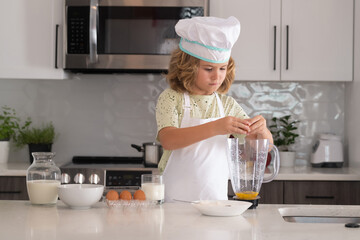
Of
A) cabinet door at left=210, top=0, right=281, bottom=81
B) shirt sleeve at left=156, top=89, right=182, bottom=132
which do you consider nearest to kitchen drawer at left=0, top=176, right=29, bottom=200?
shirt sleeve at left=156, top=89, right=182, bottom=132

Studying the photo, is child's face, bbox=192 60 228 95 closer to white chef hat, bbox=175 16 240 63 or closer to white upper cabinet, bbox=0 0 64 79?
white chef hat, bbox=175 16 240 63

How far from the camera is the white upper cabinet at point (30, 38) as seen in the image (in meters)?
3.49

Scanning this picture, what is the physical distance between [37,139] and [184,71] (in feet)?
5.42

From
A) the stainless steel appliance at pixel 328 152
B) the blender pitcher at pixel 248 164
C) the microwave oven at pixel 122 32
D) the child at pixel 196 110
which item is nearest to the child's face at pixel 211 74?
the child at pixel 196 110

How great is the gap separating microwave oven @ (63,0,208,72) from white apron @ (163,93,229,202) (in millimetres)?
1060

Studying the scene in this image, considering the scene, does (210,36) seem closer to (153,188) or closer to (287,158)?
(153,188)

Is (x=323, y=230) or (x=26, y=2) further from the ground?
(x=26, y=2)

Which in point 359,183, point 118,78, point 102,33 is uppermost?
point 102,33

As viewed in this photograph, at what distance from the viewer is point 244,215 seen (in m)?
1.81

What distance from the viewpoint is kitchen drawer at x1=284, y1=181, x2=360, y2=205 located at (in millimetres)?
3293

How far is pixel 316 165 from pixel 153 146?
3.68ft

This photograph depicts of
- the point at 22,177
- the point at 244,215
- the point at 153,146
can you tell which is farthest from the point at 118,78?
the point at 244,215

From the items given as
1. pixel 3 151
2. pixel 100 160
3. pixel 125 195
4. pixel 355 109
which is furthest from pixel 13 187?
pixel 355 109

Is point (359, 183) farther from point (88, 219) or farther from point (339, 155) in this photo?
point (88, 219)
